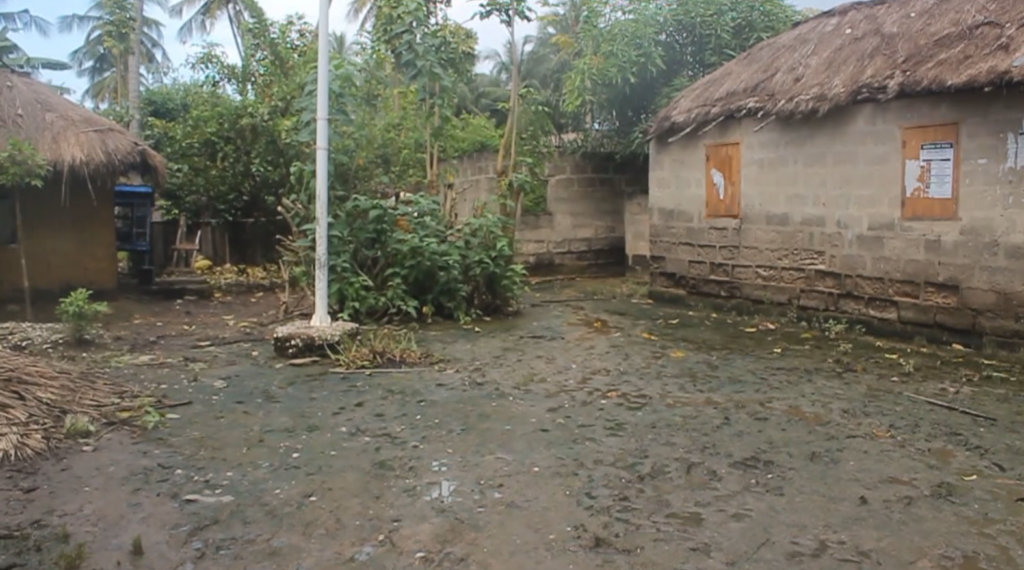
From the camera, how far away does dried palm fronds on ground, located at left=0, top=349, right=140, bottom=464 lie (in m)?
3.98

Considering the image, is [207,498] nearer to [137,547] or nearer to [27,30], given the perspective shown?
[137,547]

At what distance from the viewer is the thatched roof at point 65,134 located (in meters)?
8.74

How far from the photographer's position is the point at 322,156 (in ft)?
21.6

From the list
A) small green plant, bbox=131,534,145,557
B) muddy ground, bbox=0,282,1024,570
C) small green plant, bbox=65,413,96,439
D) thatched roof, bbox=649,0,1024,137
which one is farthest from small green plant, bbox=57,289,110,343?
thatched roof, bbox=649,0,1024,137

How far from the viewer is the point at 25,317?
27.6 ft

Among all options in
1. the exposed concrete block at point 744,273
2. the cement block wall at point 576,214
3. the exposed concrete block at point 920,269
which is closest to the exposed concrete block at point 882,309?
the exposed concrete block at point 920,269

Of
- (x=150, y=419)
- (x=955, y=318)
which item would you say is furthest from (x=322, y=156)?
(x=955, y=318)

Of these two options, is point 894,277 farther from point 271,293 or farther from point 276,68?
point 276,68

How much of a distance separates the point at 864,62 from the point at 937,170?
1.24 meters

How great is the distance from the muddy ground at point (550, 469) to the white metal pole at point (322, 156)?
91 cm

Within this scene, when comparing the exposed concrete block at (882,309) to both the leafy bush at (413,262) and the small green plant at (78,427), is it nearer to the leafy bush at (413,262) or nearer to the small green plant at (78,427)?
the leafy bush at (413,262)

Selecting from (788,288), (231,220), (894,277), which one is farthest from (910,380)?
(231,220)

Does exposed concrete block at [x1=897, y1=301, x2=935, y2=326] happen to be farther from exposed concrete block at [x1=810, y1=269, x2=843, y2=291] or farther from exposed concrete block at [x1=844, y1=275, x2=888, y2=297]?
exposed concrete block at [x1=810, y1=269, x2=843, y2=291]

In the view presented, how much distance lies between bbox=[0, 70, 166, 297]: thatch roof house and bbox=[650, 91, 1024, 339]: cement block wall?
21.1 ft
